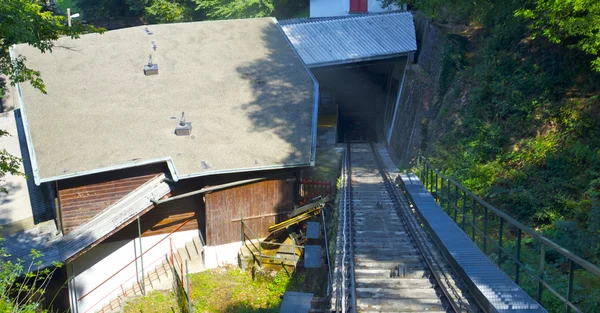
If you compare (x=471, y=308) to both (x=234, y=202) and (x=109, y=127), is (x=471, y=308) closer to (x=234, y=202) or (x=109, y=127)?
(x=234, y=202)

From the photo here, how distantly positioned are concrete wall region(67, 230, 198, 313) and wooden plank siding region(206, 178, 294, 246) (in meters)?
2.26

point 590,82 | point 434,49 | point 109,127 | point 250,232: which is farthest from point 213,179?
point 434,49

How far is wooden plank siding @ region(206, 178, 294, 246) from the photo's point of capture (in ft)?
61.1

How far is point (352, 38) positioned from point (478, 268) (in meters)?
21.8

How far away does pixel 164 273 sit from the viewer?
59.3 ft

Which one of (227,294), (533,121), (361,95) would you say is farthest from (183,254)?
(361,95)

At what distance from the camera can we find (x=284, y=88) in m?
21.7

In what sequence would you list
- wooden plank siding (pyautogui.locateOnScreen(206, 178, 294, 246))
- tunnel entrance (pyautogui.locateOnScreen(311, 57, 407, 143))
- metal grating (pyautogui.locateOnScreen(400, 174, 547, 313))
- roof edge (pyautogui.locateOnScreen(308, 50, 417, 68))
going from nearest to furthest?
metal grating (pyautogui.locateOnScreen(400, 174, 547, 313)) → wooden plank siding (pyautogui.locateOnScreen(206, 178, 294, 246)) → roof edge (pyautogui.locateOnScreen(308, 50, 417, 68)) → tunnel entrance (pyautogui.locateOnScreen(311, 57, 407, 143))

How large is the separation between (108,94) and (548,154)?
1537 cm

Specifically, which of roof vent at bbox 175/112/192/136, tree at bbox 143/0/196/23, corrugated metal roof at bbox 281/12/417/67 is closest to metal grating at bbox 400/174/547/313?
roof vent at bbox 175/112/192/136

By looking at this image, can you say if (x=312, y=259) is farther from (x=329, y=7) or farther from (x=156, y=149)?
(x=329, y=7)

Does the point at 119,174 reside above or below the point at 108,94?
below

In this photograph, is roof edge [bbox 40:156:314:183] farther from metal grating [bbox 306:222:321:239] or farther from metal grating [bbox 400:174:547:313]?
metal grating [bbox 400:174:547:313]

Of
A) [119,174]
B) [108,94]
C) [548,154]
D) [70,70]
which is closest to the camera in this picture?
[548,154]
